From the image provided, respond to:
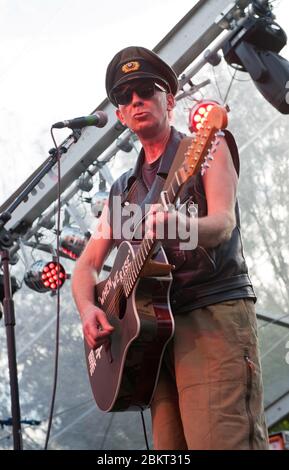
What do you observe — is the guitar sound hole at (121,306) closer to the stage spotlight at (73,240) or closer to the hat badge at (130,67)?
the hat badge at (130,67)

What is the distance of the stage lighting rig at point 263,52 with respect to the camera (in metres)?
4.36

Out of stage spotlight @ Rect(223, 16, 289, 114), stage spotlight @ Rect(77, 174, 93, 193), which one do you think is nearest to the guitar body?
stage spotlight @ Rect(223, 16, 289, 114)

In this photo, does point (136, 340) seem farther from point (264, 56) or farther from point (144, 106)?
point (264, 56)

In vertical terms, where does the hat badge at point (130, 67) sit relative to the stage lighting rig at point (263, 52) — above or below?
below

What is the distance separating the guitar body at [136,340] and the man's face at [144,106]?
422 millimetres

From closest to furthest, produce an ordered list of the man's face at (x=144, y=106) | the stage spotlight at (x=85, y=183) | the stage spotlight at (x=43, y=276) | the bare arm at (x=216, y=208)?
the bare arm at (x=216, y=208) → the man's face at (x=144, y=106) → the stage spotlight at (x=85, y=183) → the stage spotlight at (x=43, y=276)

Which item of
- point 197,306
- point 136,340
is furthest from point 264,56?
point 136,340

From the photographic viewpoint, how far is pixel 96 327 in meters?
2.48

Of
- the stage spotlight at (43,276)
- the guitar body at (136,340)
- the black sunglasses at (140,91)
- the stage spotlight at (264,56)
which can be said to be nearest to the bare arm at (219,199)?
the guitar body at (136,340)

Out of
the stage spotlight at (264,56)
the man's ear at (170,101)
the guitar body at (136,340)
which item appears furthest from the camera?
the stage spotlight at (264,56)

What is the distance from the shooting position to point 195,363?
220 cm

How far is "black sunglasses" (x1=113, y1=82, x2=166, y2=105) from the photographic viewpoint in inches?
101

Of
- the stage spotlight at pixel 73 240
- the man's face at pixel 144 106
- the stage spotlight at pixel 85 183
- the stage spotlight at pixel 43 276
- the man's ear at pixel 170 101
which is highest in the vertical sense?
the stage spotlight at pixel 85 183
